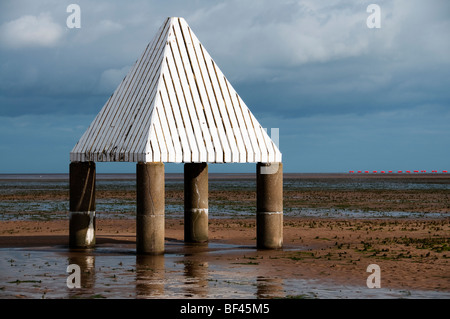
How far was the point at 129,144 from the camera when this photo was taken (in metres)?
25.8

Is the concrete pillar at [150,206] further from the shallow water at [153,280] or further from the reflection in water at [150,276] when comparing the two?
the shallow water at [153,280]

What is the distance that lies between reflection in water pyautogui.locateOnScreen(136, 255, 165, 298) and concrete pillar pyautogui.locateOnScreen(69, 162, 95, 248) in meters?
3.70

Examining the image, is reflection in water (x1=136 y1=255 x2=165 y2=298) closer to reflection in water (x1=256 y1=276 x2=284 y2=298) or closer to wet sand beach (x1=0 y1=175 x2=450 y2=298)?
wet sand beach (x1=0 y1=175 x2=450 y2=298)

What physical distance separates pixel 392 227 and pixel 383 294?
20.2m

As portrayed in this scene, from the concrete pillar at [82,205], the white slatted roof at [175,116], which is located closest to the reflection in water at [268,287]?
the white slatted roof at [175,116]

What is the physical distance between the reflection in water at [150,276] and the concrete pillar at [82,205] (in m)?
3.70

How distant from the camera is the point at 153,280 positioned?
20.3 metres

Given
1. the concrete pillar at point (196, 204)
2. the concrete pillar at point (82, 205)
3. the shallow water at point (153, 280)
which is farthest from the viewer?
the concrete pillar at point (196, 204)

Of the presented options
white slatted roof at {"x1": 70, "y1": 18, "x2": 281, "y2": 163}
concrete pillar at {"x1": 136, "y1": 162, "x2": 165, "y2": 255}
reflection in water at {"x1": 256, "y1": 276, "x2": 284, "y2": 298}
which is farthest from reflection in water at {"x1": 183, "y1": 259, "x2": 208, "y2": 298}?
white slatted roof at {"x1": 70, "y1": 18, "x2": 281, "y2": 163}

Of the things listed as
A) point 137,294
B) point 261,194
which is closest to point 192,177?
point 261,194

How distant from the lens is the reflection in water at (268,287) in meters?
18.4

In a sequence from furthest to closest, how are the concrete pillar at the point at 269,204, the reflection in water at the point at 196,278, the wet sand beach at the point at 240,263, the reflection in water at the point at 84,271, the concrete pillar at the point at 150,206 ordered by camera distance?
the concrete pillar at the point at 269,204 < the concrete pillar at the point at 150,206 < the wet sand beach at the point at 240,263 < the reflection in water at the point at 84,271 < the reflection in water at the point at 196,278

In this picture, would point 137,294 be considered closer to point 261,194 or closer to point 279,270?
point 279,270

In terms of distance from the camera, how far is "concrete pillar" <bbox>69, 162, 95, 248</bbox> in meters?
28.2
